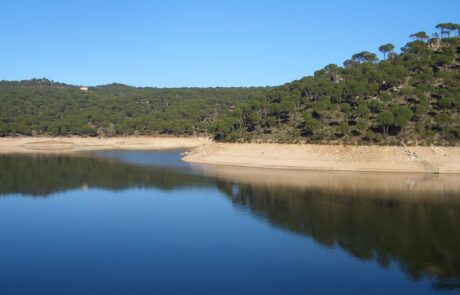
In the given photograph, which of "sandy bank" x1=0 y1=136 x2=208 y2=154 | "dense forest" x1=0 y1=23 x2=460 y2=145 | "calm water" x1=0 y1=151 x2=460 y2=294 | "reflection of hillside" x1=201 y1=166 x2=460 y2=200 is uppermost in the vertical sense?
"dense forest" x1=0 y1=23 x2=460 y2=145

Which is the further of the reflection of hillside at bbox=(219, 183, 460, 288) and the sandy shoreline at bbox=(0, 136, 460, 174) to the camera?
the sandy shoreline at bbox=(0, 136, 460, 174)

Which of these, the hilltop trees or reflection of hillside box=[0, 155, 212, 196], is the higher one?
the hilltop trees

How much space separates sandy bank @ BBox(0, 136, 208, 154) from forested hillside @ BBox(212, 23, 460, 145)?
98.9 feet

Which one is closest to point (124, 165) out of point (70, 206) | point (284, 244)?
point (70, 206)

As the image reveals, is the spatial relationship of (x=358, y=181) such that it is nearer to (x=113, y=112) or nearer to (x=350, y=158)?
(x=350, y=158)

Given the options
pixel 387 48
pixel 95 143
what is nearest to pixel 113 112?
pixel 95 143

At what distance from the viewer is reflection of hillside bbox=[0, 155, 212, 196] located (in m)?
45.5

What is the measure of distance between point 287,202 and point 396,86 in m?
45.8

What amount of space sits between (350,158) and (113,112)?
99.0 metres

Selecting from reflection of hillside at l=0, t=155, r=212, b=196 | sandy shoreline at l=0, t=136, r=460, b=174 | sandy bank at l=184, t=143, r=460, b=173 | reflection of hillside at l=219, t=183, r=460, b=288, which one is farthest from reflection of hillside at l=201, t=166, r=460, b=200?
reflection of hillside at l=0, t=155, r=212, b=196

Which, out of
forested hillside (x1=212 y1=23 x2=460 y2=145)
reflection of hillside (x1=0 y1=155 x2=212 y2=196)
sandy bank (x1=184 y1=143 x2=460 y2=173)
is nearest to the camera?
reflection of hillside (x1=0 y1=155 x2=212 y2=196)

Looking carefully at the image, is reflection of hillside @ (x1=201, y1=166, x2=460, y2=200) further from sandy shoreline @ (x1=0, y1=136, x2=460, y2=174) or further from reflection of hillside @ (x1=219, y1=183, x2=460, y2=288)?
reflection of hillside @ (x1=219, y1=183, x2=460, y2=288)

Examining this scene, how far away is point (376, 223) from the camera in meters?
28.8

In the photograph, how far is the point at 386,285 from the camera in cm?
1864
